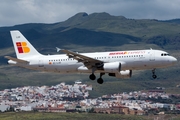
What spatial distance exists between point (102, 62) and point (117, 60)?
2.65 m

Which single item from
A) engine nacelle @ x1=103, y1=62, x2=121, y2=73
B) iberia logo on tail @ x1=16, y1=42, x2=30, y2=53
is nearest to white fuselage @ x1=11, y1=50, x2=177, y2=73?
engine nacelle @ x1=103, y1=62, x2=121, y2=73

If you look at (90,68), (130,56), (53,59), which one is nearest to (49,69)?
(53,59)

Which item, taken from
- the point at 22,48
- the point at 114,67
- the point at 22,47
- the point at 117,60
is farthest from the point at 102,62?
the point at 22,47

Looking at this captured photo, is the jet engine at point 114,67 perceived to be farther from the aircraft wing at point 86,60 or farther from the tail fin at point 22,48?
the tail fin at point 22,48

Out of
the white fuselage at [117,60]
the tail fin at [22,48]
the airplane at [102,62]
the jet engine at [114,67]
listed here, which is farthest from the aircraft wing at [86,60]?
the tail fin at [22,48]

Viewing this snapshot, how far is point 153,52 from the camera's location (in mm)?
96688

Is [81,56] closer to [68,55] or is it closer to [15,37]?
[68,55]

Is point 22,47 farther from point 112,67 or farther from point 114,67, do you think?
point 114,67

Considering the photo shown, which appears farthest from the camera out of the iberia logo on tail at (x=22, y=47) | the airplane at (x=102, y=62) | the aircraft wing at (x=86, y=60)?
the iberia logo on tail at (x=22, y=47)

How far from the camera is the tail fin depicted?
107438 mm

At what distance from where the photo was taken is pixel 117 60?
319 feet

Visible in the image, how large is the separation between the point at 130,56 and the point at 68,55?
10.4m

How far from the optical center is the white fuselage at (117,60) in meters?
95.9

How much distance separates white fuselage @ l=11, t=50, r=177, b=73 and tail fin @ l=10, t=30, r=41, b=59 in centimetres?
283
